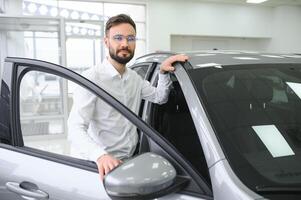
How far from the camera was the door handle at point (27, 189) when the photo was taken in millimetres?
1408

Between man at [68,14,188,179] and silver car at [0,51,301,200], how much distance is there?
79 mm

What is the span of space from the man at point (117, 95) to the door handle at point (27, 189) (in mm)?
216

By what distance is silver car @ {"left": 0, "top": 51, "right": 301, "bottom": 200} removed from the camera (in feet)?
3.61

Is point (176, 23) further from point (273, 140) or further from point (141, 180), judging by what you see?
point (141, 180)

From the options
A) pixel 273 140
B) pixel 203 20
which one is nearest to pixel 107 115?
pixel 273 140

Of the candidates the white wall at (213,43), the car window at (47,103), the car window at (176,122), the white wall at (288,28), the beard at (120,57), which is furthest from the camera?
the white wall at (213,43)

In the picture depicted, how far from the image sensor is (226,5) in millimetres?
15164

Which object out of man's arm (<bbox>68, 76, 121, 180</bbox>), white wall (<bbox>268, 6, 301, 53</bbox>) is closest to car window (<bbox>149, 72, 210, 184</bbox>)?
man's arm (<bbox>68, 76, 121, 180</bbox>)

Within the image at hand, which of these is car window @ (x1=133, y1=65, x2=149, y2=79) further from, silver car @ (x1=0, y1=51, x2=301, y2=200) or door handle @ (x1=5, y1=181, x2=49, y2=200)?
door handle @ (x1=5, y1=181, x2=49, y2=200)

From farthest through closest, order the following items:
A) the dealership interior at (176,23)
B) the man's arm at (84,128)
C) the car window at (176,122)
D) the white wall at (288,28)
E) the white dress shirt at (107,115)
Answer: the white wall at (288,28) → the dealership interior at (176,23) → the car window at (176,122) → the white dress shirt at (107,115) → the man's arm at (84,128)

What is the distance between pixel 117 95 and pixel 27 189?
0.60 m

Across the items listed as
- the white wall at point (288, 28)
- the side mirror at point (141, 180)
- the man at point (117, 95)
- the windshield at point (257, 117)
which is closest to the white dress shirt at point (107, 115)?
the man at point (117, 95)

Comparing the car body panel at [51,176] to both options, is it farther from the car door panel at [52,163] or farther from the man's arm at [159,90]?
the man's arm at [159,90]

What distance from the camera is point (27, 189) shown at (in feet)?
4.77
